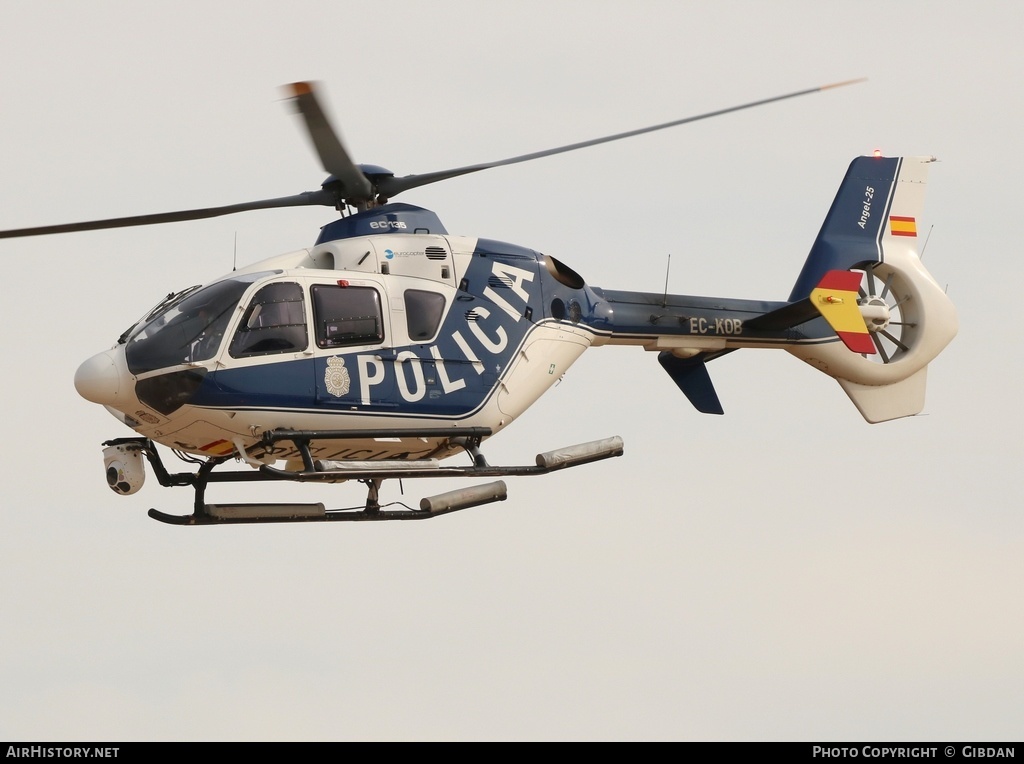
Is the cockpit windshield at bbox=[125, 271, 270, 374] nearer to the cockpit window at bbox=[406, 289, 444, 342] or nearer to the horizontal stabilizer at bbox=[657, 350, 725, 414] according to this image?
the cockpit window at bbox=[406, 289, 444, 342]

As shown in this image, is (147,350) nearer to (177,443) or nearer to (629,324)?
(177,443)

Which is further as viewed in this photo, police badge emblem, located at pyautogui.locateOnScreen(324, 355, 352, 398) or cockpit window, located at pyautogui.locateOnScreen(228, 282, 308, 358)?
police badge emblem, located at pyautogui.locateOnScreen(324, 355, 352, 398)

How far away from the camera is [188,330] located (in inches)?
638

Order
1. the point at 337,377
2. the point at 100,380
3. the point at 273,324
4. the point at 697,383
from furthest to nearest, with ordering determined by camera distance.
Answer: the point at 697,383
the point at 337,377
the point at 273,324
the point at 100,380

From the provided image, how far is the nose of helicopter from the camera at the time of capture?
52.9 feet

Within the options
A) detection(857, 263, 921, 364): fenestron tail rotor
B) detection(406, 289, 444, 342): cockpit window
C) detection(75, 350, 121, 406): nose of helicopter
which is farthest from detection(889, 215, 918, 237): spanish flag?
detection(75, 350, 121, 406): nose of helicopter

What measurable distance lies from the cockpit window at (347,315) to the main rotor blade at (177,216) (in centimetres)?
149

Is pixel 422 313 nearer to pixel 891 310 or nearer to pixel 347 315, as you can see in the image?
pixel 347 315

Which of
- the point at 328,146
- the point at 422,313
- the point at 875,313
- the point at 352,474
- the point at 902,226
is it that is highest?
the point at 328,146

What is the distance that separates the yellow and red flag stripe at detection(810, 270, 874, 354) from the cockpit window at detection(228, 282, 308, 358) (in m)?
6.07

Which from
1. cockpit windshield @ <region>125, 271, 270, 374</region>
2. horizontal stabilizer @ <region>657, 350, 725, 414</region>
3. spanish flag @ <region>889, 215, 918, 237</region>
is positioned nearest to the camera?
cockpit windshield @ <region>125, 271, 270, 374</region>

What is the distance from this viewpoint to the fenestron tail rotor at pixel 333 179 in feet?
53.5

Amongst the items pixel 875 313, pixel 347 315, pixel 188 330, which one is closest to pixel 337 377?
pixel 347 315

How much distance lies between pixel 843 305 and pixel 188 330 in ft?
24.2
